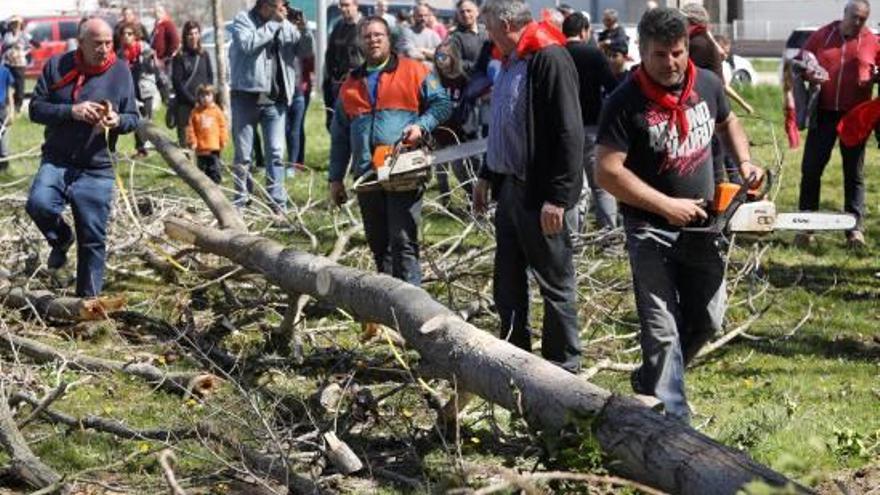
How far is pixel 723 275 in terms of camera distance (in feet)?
21.2

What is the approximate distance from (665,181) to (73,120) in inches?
160

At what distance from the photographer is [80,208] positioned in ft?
30.2

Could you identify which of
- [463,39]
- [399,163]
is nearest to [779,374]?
[399,163]

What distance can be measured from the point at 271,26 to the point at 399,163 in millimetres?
5917

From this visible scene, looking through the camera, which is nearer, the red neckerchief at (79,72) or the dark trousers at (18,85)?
the red neckerchief at (79,72)

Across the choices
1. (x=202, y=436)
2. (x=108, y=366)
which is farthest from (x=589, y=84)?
(x=202, y=436)

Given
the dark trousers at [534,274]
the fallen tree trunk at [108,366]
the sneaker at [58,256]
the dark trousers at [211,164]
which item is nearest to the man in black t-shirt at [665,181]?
the dark trousers at [534,274]

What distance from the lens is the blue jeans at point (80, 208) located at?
30.0 feet

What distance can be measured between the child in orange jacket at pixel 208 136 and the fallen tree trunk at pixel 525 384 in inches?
250

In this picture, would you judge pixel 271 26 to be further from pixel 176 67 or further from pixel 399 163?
pixel 399 163

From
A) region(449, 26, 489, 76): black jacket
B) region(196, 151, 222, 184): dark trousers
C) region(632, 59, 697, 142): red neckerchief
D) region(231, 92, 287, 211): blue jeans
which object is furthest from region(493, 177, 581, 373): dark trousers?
region(196, 151, 222, 184): dark trousers

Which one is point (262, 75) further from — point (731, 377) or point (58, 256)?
point (731, 377)

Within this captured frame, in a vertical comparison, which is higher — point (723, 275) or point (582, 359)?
point (723, 275)

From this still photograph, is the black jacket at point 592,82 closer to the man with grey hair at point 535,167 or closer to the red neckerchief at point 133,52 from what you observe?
the man with grey hair at point 535,167
